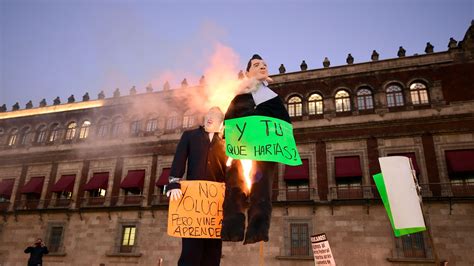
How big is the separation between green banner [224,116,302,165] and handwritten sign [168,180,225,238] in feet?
1.88

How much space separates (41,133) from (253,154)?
25.7 meters

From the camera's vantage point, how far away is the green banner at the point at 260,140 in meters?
3.19

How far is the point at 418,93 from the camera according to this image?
17859 mm

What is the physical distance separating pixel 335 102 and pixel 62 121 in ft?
59.6

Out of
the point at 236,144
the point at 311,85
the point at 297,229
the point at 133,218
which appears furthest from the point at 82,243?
the point at 236,144

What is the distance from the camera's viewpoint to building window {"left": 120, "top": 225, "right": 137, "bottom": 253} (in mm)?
19266

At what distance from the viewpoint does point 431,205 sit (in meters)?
15.5

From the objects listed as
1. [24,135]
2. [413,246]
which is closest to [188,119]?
[24,135]

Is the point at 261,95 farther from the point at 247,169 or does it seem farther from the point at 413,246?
the point at 413,246

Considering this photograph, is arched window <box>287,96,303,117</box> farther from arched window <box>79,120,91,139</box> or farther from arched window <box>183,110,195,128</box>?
arched window <box>79,120,91,139</box>

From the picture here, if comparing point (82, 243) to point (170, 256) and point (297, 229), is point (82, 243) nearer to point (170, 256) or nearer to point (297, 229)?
point (170, 256)

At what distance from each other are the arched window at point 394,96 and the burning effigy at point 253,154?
16.4 metres

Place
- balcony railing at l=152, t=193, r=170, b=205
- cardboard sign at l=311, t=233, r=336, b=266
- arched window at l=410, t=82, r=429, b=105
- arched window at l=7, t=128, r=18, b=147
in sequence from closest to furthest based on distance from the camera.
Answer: cardboard sign at l=311, t=233, r=336, b=266
arched window at l=410, t=82, r=429, b=105
balcony railing at l=152, t=193, r=170, b=205
arched window at l=7, t=128, r=18, b=147

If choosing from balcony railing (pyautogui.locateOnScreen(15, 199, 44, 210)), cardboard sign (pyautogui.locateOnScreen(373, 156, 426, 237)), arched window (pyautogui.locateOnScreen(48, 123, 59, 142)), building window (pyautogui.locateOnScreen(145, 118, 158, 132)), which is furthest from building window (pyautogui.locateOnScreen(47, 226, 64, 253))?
cardboard sign (pyautogui.locateOnScreen(373, 156, 426, 237))
